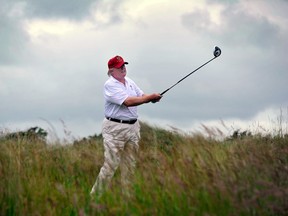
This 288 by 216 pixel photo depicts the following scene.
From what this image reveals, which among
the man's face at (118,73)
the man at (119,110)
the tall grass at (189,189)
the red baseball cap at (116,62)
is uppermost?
the red baseball cap at (116,62)

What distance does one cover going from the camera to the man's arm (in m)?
10.7

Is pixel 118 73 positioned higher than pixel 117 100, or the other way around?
pixel 118 73

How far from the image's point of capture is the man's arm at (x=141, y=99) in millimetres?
10695

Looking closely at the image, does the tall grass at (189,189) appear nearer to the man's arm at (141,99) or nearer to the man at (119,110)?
the man at (119,110)

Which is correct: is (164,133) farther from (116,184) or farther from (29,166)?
(116,184)

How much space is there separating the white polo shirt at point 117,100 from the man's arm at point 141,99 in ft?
0.25

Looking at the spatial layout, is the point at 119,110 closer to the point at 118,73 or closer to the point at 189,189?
the point at 118,73

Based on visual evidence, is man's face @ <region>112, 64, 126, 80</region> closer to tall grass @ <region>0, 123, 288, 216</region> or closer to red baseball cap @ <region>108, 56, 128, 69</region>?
red baseball cap @ <region>108, 56, 128, 69</region>

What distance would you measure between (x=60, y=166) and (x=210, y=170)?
4.76m

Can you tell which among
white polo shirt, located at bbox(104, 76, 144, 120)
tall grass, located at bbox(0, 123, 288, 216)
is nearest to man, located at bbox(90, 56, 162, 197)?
white polo shirt, located at bbox(104, 76, 144, 120)

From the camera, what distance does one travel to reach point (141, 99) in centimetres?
1071

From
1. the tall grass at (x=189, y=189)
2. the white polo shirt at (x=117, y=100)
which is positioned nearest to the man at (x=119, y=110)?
the white polo shirt at (x=117, y=100)

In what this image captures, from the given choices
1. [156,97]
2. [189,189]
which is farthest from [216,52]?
[189,189]

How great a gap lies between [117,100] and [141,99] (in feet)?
1.19
